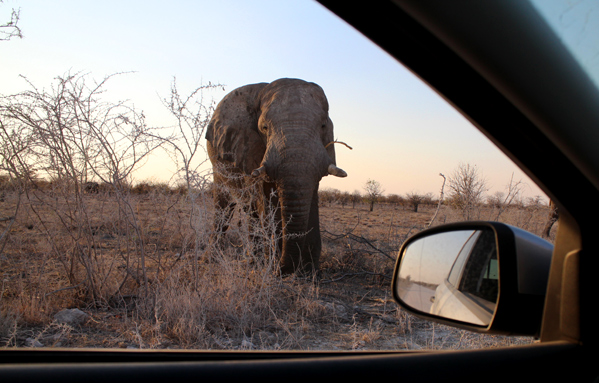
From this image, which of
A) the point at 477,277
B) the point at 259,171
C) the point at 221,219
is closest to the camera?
the point at 477,277

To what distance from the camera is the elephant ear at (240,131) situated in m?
7.52

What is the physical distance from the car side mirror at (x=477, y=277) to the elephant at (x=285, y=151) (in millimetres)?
3580

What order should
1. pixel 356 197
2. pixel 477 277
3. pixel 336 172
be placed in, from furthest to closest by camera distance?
pixel 356 197 < pixel 336 172 < pixel 477 277

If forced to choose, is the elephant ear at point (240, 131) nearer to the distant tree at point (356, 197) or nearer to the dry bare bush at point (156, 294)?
the dry bare bush at point (156, 294)

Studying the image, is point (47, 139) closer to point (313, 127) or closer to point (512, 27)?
point (313, 127)

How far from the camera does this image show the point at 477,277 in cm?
144

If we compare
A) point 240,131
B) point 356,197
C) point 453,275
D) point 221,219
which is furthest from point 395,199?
point 453,275

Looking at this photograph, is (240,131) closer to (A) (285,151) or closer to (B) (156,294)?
(A) (285,151)

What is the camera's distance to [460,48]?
0.99m

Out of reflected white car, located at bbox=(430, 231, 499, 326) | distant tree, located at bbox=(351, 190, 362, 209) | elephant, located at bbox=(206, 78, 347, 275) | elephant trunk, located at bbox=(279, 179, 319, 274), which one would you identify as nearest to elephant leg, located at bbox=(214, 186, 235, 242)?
elephant, located at bbox=(206, 78, 347, 275)

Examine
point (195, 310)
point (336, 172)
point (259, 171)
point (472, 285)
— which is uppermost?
point (336, 172)

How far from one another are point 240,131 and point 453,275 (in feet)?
21.7

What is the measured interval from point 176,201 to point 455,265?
398 cm

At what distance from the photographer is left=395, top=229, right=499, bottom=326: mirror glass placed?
1.31 metres
